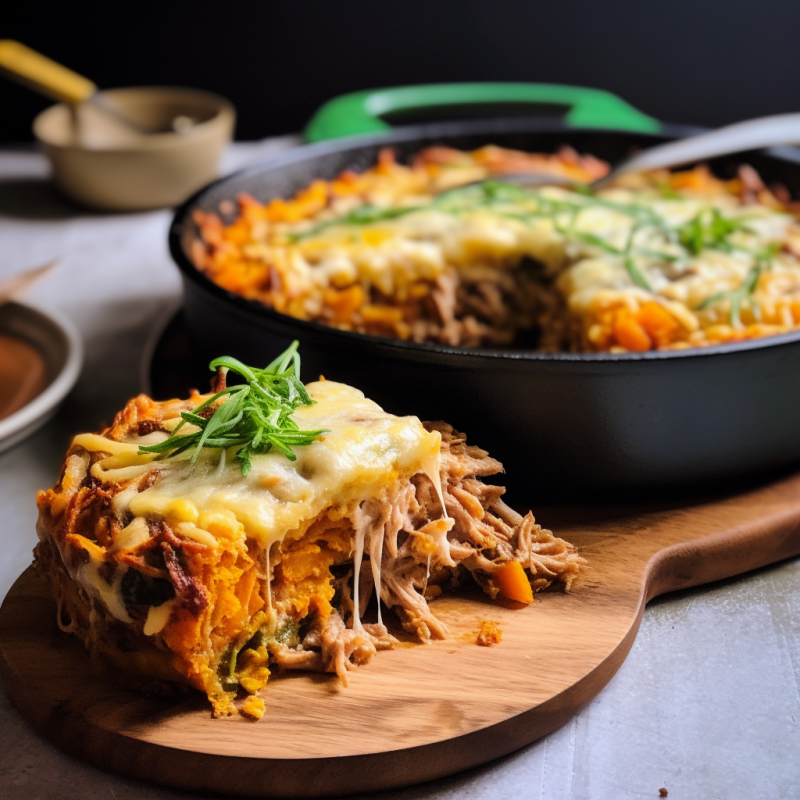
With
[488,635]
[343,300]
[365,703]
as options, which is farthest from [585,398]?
[343,300]

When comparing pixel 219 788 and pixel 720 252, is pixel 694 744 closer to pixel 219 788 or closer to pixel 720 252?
pixel 219 788

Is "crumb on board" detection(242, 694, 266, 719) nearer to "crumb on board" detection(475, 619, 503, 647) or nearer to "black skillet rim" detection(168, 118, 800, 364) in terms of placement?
"crumb on board" detection(475, 619, 503, 647)

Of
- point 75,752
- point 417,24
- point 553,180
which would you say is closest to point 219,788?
point 75,752

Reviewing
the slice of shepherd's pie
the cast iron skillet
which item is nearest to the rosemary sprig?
the slice of shepherd's pie

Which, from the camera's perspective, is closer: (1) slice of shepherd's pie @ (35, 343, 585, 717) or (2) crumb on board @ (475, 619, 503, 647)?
(1) slice of shepherd's pie @ (35, 343, 585, 717)

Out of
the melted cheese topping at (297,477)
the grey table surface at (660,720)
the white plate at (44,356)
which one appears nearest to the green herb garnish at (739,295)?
the grey table surface at (660,720)

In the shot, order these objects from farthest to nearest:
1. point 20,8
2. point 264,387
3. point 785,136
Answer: point 20,8 < point 785,136 < point 264,387

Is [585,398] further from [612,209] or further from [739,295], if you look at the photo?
[612,209]
